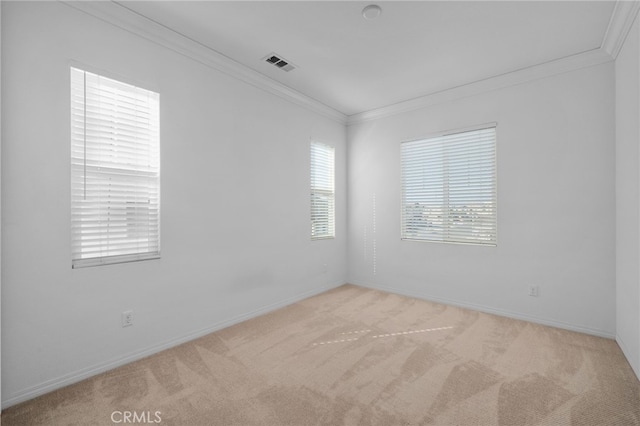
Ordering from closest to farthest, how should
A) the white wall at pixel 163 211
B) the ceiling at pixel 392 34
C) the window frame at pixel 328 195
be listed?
the white wall at pixel 163 211
the ceiling at pixel 392 34
the window frame at pixel 328 195

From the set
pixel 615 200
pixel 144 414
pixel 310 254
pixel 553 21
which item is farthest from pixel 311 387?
pixel 553 21

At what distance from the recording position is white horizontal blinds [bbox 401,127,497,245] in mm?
3648

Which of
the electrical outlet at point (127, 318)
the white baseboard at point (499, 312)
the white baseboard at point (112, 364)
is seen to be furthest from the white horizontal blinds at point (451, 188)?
the electrical outlet at point (127, 318)

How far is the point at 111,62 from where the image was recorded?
92.6 inches

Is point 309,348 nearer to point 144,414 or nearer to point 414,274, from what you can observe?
point 144,414

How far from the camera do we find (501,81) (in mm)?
3480

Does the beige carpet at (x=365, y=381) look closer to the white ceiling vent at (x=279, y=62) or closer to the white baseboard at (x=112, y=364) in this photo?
the white baseboard at (x=112, y=364)

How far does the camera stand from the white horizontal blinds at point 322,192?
4430mm

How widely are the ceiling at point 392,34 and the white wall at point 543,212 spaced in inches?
17.4

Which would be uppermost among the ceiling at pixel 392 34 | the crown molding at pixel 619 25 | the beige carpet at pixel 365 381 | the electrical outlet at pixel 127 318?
the ceiling at pixel 392 34

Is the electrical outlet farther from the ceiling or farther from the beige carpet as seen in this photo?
the ceiling

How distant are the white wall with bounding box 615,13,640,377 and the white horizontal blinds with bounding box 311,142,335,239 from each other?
3.31 m

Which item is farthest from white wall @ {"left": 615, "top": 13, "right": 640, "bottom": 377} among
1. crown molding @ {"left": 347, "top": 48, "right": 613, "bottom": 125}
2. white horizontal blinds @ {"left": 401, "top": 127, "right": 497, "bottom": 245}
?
white horizontal blinds @ {"left": 401, "top": 127, "right": 497, "bottom": 245}

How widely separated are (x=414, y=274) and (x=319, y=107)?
9.42 ft
